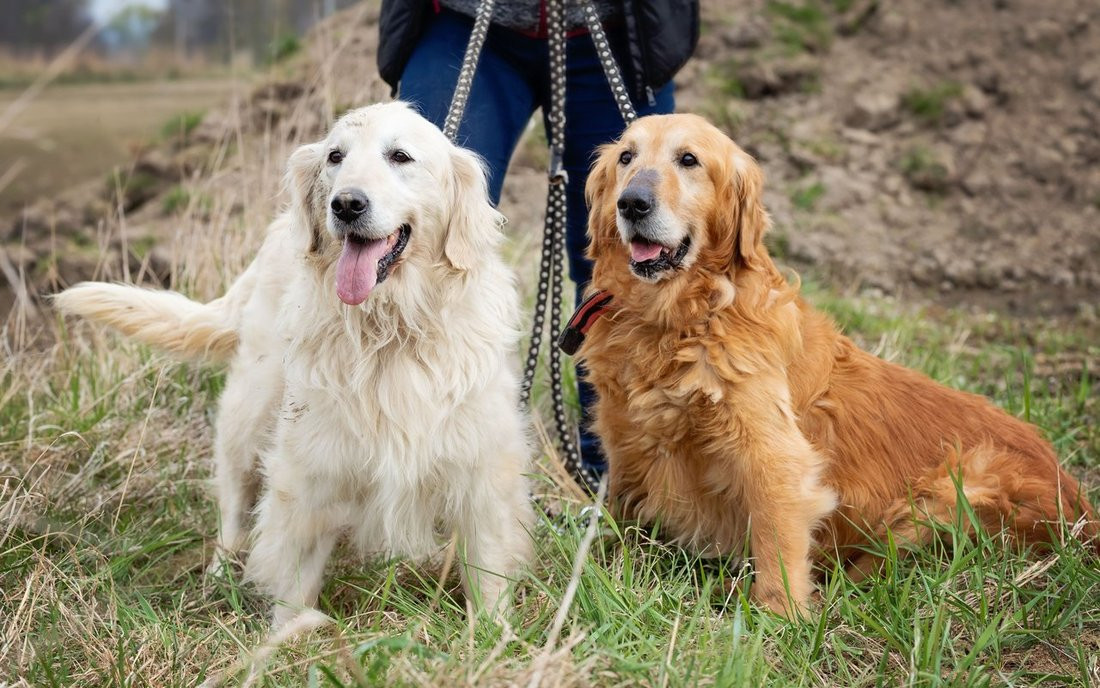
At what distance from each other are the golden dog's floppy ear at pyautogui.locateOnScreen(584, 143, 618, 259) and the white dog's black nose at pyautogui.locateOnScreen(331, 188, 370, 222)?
2.72 feet

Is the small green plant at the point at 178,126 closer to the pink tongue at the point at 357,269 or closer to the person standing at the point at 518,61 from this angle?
the person standing at the point at 518,61

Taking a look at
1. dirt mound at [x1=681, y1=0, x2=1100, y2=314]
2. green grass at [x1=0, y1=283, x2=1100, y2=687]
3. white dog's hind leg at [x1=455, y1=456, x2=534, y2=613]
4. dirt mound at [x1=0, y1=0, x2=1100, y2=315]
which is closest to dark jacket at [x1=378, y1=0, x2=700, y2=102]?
white dog's hind leg at [x1=455, y1=456, x2=534, y2=613]

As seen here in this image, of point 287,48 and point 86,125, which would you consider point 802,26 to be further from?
point 86,125

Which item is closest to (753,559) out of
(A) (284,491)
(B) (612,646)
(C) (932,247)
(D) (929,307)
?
(B) (612,646)

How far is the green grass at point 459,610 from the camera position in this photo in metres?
2.25

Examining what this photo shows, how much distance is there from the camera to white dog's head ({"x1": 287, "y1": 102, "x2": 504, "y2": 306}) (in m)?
2.55

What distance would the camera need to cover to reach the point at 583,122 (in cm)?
341

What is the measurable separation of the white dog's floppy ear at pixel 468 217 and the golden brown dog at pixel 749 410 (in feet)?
1.31

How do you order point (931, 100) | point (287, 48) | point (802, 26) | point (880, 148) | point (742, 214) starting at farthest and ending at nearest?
point (287, 48), point (802, 26), point (931, 100), point (880, 148), point (742, 214)

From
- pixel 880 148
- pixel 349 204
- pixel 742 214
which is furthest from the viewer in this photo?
pixel 880 148

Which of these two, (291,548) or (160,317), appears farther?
(160,317)

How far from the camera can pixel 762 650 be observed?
7.80 ft

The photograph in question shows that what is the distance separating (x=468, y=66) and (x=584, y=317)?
0.88m

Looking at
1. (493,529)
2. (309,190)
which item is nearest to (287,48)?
(309,190)
